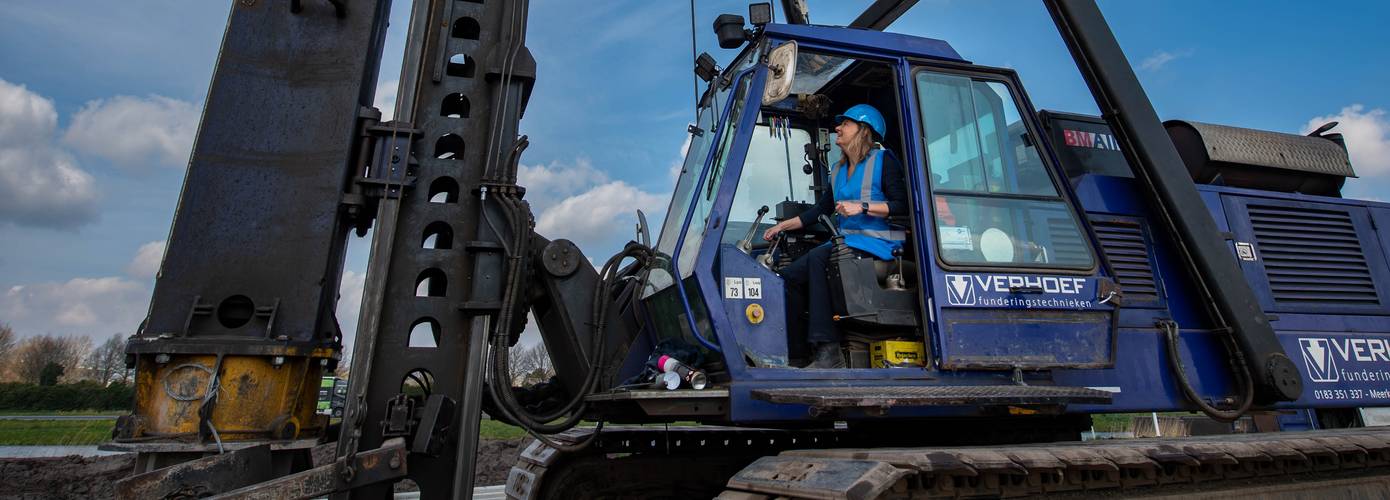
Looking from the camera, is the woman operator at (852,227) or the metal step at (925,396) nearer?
the metal step at (925,396)

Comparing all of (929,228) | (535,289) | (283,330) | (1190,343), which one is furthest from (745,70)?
(1190,343)

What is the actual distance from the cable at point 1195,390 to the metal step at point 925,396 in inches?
38.6

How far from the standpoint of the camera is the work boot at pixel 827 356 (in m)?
3.82

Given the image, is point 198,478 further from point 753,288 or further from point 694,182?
point 694,182

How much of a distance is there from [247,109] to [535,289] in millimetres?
1567

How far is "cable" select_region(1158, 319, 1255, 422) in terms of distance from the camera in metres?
4.20

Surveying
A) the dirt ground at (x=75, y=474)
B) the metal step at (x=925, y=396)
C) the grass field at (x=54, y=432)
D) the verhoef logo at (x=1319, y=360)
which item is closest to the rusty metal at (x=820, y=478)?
the metal step at (x=925, y=396)

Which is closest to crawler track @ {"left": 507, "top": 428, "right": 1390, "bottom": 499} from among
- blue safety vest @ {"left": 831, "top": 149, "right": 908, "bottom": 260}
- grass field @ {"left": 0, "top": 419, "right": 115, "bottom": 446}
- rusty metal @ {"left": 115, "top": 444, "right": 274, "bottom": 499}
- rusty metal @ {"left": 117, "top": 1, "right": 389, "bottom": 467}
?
blue safety vest @ {"left": 831, "top": 149, "right": 908, "bottom": 260}

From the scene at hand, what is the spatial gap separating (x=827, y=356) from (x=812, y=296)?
308 millimetres

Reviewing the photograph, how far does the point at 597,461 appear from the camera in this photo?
204 inches

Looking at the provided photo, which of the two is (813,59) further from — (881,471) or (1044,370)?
(881,471)

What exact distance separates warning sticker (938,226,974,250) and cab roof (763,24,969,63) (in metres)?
1.02

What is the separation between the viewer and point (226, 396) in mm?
3150

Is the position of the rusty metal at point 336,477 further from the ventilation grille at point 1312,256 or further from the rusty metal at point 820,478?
the ventilation grille at point 1312,256
